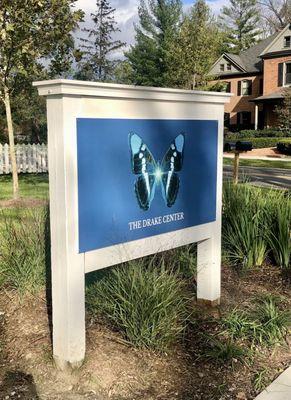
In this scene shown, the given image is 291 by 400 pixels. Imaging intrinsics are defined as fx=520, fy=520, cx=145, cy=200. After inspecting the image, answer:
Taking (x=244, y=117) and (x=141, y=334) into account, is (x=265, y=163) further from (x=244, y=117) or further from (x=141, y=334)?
(x=244, y=117)

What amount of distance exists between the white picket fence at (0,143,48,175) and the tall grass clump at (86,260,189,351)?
534 inches

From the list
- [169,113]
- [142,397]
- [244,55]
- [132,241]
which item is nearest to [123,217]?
[132,241]

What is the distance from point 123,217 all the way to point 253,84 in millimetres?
44374

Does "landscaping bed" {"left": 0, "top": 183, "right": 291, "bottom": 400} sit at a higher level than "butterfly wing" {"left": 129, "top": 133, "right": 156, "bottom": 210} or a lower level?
lower

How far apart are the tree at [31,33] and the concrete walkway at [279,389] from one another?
7699mm

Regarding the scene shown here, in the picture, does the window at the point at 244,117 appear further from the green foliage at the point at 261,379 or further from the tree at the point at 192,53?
the green foliage at the point at 261,379

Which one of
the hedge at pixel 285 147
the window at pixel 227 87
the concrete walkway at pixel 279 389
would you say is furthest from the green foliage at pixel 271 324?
the window at pixel 227 87

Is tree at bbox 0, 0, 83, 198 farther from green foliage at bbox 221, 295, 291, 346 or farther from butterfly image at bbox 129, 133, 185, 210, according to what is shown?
green foliage at bbox 221, 295, 291, 346

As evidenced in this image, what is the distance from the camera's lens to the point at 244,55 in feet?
157

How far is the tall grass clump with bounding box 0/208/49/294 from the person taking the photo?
4.16 metres

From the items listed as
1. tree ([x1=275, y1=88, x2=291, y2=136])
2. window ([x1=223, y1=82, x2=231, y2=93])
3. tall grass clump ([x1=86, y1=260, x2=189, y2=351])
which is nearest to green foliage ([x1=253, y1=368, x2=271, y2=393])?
tall grass clump ([x1=86, y1=260, x2=189, y2=351])

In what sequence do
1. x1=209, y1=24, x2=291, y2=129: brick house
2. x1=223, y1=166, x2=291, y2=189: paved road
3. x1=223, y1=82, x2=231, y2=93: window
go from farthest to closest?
1. x1=223, y1=82, x2=231, y2=93: window
2. x1=209, y1=24, x2=291, y2=129: brick house
3. x1=223, y1=166, x2=291, y2=189: paved road

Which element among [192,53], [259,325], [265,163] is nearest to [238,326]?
[259,325]

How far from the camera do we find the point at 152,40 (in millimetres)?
50281
